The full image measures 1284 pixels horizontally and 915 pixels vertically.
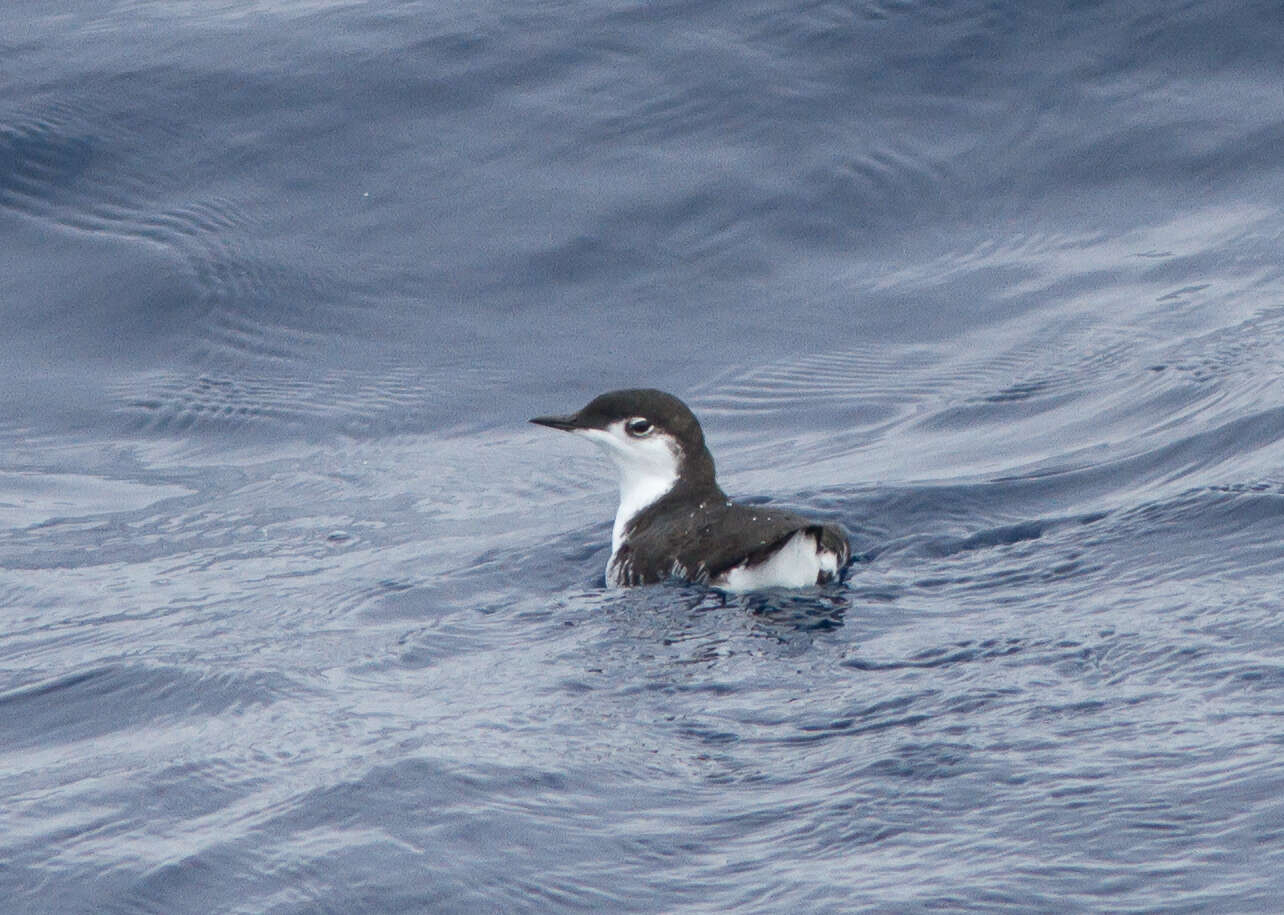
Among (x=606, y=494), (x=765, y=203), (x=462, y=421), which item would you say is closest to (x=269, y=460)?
(x=462, y=421)

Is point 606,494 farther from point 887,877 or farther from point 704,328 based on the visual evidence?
point 887,877

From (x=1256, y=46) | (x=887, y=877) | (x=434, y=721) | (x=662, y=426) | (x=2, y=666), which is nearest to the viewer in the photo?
(x=887, y=877)

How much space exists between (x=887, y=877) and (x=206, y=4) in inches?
406

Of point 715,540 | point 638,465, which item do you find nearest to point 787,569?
point 715,540

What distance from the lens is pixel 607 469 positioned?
11234 millimetres

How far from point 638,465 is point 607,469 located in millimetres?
1876

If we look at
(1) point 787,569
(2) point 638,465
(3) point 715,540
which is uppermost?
(2) point 638,465

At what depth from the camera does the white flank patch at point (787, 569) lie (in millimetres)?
8141

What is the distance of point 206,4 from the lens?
548 inches

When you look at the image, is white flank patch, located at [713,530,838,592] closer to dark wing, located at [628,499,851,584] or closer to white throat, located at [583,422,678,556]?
dark wing, located at [628,499,851,584]

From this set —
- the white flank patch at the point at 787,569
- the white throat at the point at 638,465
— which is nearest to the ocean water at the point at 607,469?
the white flank patch at the point at 787,569

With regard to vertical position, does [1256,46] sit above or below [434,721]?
above

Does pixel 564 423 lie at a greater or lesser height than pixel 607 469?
greater

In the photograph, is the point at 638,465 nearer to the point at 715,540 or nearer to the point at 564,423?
the point at 564,423
